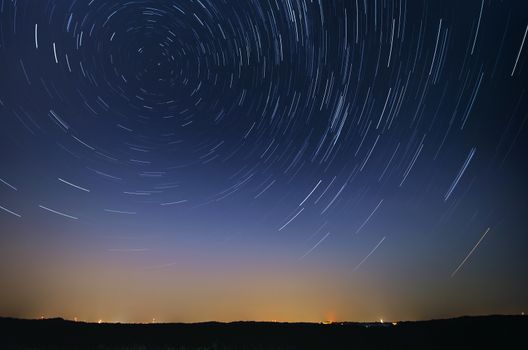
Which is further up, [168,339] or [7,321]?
[7,321]

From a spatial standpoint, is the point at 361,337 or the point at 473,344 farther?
the point at 361,337

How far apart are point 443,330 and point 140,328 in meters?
13.3

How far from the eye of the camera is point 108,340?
57.6ft

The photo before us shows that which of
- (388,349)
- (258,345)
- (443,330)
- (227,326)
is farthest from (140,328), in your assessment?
(443,330)

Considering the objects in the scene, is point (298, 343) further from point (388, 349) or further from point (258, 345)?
point (388, 349)

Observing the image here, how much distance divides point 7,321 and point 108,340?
872 centimetres

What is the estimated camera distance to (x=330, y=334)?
18.3 m

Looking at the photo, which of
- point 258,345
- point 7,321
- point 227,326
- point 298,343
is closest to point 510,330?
point 298,343

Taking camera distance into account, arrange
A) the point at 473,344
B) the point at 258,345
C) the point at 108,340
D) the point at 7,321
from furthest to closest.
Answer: the point at 7,321 → the point at 108,340 → the point at 258,345 → the point at 473,344

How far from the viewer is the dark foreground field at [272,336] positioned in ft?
52.2

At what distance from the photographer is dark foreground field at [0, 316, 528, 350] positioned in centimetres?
1590

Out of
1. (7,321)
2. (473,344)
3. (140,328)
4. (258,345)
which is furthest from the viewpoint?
(7,321)

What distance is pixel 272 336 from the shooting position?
1830 cm

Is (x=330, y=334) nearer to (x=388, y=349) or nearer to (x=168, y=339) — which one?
(x=388, y=349)
